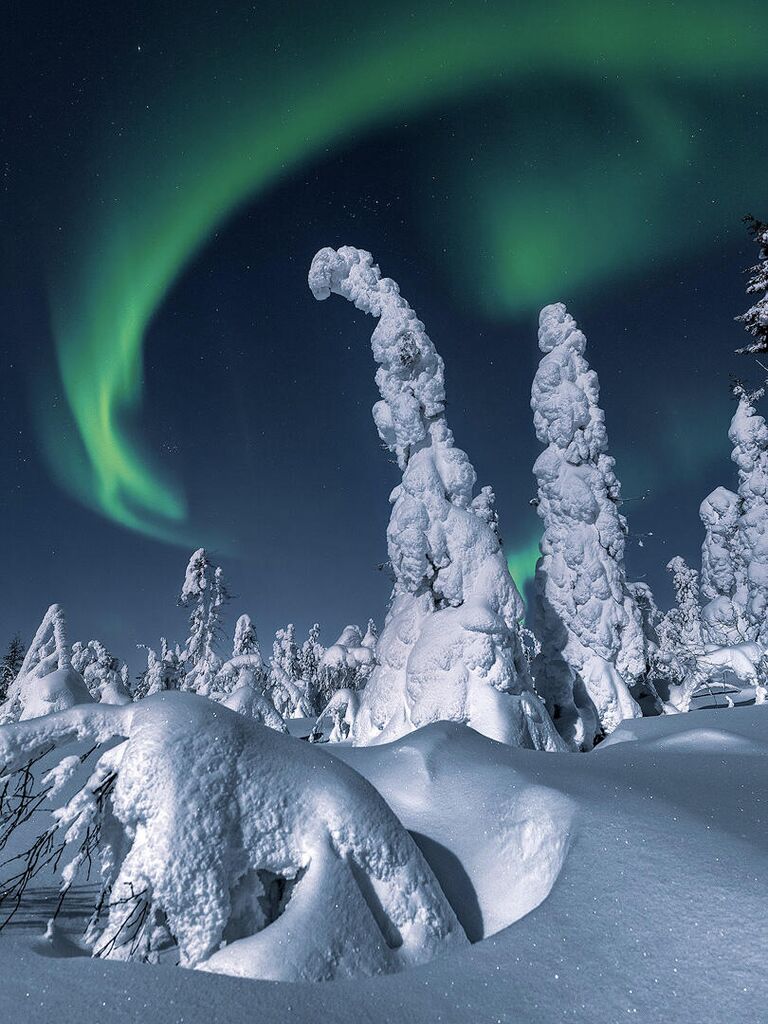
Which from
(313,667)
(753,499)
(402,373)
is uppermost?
(402,373)

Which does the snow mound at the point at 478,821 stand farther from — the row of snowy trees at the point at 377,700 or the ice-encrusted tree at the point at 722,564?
the ice-encrusted tree at the point at 722,564

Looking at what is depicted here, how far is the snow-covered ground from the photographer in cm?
213

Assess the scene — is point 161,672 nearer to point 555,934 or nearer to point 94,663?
point 94,663

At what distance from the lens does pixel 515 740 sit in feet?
34.7

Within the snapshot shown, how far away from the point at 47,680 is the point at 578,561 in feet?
58.9

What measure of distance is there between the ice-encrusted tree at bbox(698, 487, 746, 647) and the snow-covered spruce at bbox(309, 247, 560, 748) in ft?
69.3

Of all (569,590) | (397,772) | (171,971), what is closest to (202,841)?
(171,971)

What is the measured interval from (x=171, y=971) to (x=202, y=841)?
835mm

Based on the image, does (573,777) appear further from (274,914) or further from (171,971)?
(171,971)

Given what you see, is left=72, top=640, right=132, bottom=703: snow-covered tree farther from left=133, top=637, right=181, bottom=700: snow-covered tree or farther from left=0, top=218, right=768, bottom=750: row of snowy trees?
left=0, top=218, right=768, bottom=750: row of snowy trees

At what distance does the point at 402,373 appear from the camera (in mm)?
15586

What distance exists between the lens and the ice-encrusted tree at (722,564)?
28.5 meters

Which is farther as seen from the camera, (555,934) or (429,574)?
(429,574)

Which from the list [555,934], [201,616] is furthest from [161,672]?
[555,934]
